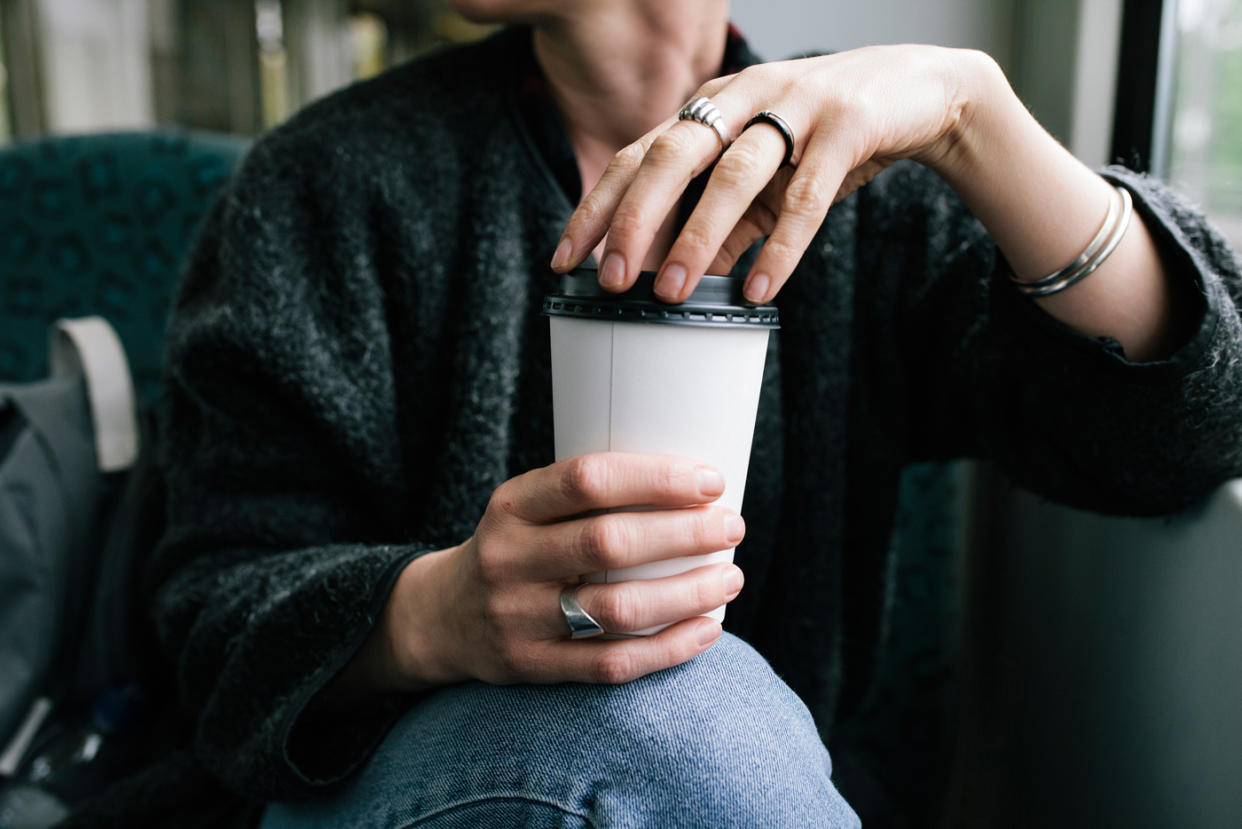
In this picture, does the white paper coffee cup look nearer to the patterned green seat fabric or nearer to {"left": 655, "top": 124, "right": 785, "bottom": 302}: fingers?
{"left": 655, "top": 124, "right": 785, "bottom": 302}: fingers

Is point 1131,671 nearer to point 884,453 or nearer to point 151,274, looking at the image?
point 884,453

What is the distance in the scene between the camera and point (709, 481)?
0.42 meters

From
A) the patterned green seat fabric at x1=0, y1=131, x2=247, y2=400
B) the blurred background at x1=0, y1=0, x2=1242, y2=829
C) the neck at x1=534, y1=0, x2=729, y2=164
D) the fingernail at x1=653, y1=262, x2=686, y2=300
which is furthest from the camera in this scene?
the patterned green seat fabric at x1=0, y1=131, x2=247, y2=400

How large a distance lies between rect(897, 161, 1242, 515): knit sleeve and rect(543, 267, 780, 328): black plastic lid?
1.12 feet

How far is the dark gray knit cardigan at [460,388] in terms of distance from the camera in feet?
1.98

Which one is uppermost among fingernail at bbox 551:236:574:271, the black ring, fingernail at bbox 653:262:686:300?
the black ring

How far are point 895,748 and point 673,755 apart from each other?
890 mm

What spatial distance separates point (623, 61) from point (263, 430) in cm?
46

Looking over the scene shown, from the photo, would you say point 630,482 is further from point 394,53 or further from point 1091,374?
point 394,53

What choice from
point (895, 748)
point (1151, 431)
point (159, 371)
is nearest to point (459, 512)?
point (1151, 431)

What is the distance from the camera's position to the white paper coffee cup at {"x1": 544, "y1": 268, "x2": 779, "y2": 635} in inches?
15.6

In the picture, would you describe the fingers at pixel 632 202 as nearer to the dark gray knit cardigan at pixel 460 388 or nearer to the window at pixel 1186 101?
the dark gray knit cardigan at pixel 460 388

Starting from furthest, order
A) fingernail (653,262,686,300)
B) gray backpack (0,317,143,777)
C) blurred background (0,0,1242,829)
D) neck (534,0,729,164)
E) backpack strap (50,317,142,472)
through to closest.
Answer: backpack strap (50,317,142,472), gray backpack (0,317,143,777), neck (534,0,729,164), blurred background (0,0,1242,829), fingernail (653,262,686,300)

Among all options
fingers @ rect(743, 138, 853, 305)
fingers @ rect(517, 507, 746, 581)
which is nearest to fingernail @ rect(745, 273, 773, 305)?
fingers @ rect(743, 138, 853, 305)
